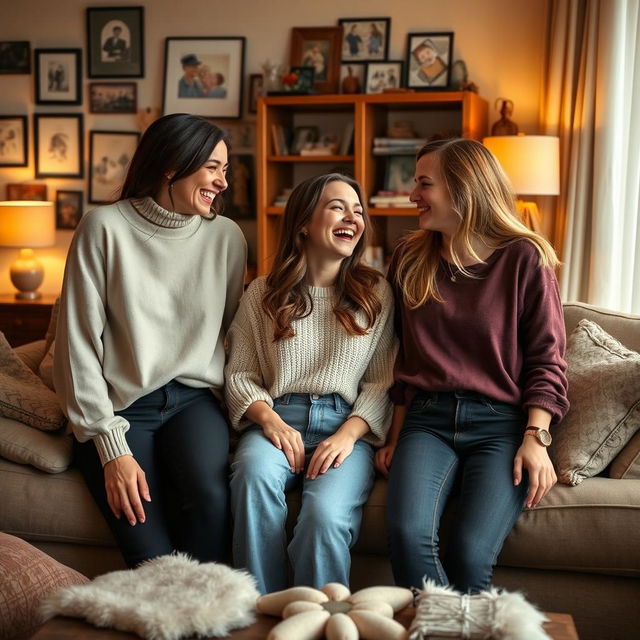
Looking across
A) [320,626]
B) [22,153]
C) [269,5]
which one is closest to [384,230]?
[269,5]

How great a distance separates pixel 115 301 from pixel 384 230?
2.86m

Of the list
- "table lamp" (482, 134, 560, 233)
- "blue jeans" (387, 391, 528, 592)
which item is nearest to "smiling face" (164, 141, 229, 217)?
"blue jeans" (387, 391, 528, 592)

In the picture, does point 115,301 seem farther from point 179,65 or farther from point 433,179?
point 179,65

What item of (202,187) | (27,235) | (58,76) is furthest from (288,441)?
(58,76)

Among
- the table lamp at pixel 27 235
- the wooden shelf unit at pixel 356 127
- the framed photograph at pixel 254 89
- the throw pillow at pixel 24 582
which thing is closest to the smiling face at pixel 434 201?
the throw pillow at pixel 24 582

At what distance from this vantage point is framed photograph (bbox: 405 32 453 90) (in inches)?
188

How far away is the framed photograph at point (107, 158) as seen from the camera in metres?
5.27

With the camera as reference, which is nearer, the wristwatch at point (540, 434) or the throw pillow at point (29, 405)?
the wristwatch at point (540, 434)

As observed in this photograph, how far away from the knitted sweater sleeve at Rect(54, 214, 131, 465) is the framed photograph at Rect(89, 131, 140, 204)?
307cm

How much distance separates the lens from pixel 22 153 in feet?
17.7

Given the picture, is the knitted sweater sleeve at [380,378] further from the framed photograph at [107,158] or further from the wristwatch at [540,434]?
the framed photograph at [107,158]

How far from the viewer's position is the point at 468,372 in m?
2.20

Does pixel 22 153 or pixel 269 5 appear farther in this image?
pixel 22 153

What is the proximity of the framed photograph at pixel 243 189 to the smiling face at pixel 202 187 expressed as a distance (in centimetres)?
275
